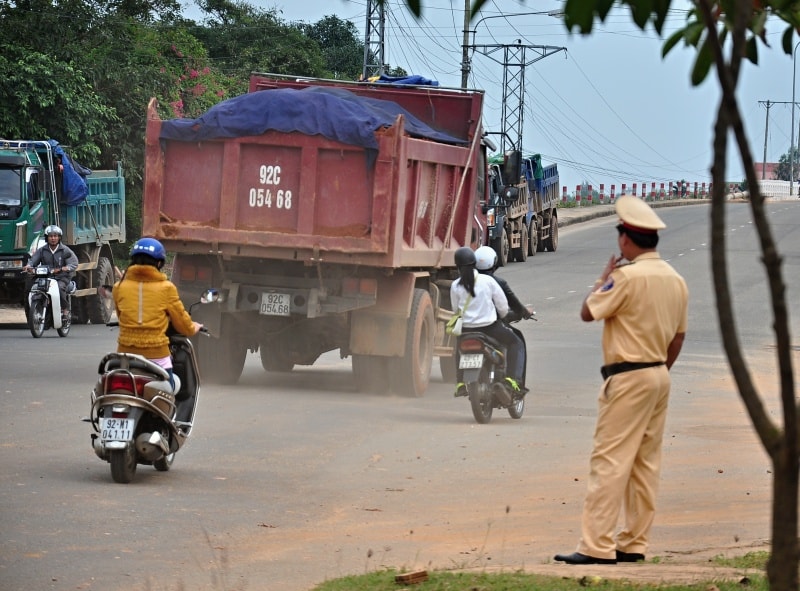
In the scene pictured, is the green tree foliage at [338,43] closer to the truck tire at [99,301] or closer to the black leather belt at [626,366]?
the truck tire at [99,301]

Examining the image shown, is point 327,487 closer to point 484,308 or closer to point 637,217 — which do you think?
point 637,217

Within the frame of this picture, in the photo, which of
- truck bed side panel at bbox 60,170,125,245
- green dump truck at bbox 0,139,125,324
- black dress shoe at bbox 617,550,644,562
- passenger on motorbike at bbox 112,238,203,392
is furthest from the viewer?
truck bed side panel at bbox 60,170,125,245

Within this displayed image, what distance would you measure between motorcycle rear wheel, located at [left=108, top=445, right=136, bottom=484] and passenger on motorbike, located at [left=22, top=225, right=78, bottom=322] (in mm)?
12626

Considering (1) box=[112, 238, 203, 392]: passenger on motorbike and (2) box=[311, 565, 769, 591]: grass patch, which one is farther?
(1) box=[112, 238, 203, 392]: passenger on motorbike

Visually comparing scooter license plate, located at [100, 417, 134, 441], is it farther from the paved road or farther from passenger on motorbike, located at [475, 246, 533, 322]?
→ passenger on motorbike, located at [475, 246, 533, 322]

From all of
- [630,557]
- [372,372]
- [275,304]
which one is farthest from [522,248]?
[630,557]

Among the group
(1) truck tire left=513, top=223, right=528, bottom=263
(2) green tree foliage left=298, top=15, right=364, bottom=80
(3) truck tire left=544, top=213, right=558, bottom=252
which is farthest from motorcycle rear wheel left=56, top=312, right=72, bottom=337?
(2) green tree foliage left=298, top=15, right=364, bottom=80

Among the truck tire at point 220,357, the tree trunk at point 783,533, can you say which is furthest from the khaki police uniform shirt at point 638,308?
the truck tire at point 220,357

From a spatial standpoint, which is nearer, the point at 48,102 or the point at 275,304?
the point at 275,304

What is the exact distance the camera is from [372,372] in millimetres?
14914

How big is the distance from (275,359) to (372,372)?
150cm

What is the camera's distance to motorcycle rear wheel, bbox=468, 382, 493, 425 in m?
12.4

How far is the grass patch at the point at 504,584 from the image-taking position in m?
5.78

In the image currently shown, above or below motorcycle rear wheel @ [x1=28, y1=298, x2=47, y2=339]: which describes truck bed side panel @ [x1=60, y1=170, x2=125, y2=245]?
above
